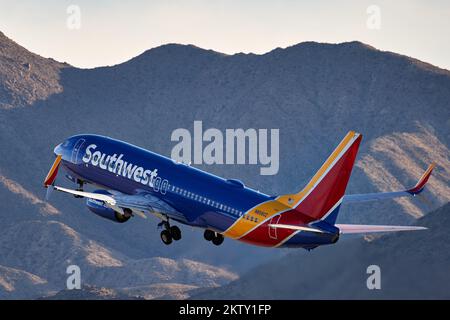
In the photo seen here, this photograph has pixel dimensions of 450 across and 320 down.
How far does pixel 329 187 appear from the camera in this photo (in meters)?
84.1

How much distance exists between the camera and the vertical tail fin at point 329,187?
82.1 m

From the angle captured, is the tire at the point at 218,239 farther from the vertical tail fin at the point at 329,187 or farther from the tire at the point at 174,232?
the vertical tail fin at the point at 329,187

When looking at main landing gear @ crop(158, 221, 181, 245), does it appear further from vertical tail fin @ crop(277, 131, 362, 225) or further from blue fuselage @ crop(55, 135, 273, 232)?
vertical tail fin @ crop(277, 131, 362, 225)

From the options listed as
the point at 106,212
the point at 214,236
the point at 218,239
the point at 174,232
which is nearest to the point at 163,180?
the point at 174,232

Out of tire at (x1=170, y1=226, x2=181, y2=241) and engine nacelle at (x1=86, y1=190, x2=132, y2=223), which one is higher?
engine nacelle at (x1=86, y1=190, x2=132, y2=223)

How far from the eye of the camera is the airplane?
277 ft

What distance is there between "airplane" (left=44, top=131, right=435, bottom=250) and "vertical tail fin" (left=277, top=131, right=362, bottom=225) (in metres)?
0.06

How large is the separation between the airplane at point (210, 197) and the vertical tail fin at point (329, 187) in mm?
63

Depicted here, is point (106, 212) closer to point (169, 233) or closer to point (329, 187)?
point (169, 233)

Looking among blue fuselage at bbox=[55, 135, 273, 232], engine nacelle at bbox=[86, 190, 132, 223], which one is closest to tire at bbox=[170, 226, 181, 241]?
blue fuselage at bbox=[55, 135, 273, 232]

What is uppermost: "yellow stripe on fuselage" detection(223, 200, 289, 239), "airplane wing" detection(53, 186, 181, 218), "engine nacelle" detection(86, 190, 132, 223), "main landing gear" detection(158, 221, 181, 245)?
"engine nacelle" detection(86, 190, 132, 223)

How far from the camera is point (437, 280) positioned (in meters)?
101
